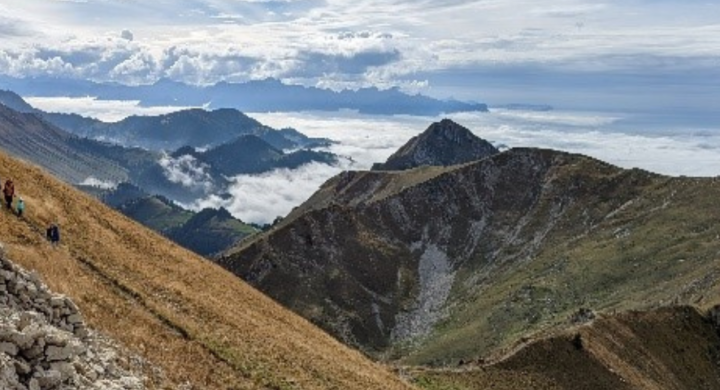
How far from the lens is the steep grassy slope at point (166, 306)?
109 feet

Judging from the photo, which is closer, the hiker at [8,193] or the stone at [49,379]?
the stone at [49,379]

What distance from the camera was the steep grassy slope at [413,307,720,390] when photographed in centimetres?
7281

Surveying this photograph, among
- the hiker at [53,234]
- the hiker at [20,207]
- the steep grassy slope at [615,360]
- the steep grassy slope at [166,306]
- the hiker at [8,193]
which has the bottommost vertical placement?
the steep grassy slope at [615,360]

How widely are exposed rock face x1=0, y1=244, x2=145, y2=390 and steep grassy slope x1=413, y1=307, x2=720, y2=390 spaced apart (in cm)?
4607

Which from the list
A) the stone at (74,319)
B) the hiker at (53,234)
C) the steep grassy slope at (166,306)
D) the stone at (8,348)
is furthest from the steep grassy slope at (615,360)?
the stone at (8,348)

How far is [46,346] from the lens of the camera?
20016 millimetres

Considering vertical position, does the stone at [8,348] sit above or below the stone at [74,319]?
above

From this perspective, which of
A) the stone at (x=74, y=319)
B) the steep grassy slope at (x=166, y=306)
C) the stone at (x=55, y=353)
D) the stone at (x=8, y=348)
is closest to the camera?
the stone at (x=8, y=348)

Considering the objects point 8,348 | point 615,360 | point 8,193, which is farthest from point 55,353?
point 615,360

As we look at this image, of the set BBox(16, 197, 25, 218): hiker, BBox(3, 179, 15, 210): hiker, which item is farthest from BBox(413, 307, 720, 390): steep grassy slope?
BBox(3, 179, 15, 210): hiker

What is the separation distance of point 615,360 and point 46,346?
244 feet

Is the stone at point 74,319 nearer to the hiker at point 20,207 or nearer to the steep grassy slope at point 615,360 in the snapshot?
the hiker at point 20,207

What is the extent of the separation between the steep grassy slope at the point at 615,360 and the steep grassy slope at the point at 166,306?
23.1 meters

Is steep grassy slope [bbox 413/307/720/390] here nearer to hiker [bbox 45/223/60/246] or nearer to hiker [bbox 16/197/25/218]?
hiker [bbox 45/223/60/246]
